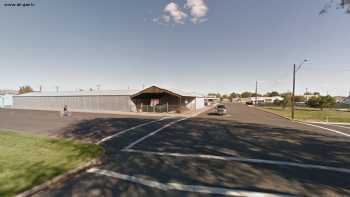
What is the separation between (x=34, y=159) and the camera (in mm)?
6141

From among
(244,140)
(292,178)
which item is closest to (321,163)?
(292,178)

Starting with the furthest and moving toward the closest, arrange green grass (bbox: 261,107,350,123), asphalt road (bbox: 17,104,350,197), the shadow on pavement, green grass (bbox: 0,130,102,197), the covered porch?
the covered porch < green grass (bbox: 261,107,350,123) < the shadow on pavement < green grass (bbox: 0,130,102,197) < asphalt road (bbox: 17,104,350,197)

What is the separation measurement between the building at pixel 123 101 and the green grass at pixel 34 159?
1977 cm

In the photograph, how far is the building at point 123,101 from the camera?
Answer: 1124 inches

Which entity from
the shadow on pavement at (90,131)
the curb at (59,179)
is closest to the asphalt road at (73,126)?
the shadow on pavement at (90,131)

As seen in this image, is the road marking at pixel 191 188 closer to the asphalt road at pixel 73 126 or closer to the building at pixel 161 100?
the asphalt road at pixel 73 126

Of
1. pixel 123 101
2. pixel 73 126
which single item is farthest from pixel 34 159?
pixel 123 101

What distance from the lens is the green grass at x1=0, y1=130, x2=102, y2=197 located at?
4.54 metres

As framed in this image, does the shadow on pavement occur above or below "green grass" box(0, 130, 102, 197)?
below

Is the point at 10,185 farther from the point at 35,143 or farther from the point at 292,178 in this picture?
the point at 292,178

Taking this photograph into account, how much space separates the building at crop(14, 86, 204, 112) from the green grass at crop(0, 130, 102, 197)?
19.8m

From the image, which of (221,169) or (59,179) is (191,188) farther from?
(59,179)

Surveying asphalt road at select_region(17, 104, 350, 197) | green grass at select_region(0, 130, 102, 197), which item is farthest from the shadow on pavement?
asphalt road at select_region(17, 104, 350, 197)

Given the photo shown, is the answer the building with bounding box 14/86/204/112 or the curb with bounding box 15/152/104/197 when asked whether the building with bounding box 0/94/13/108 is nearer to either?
the building with bounding box 14/86/204/112
